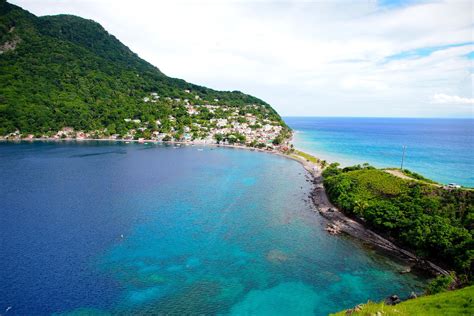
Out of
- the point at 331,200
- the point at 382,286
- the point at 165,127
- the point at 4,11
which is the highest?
the point at 4,11

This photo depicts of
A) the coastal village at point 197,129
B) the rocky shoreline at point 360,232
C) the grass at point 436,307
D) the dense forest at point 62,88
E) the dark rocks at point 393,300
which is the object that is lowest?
the dark rocks at point 393,300

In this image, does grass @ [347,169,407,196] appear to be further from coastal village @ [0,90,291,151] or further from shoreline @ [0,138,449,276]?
coastal village @ [0,90,291,151]

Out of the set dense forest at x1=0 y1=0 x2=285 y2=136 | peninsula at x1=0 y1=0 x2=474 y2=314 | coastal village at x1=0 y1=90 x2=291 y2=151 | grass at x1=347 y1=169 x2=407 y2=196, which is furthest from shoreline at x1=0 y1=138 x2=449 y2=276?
dense forest at x1=0 y1=0 x2=285 y2=136

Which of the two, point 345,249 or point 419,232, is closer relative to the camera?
point 419,232

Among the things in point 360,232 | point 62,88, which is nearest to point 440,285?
point 360,232

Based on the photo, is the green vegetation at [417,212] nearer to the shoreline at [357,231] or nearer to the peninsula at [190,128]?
the peninsula at [190,128]

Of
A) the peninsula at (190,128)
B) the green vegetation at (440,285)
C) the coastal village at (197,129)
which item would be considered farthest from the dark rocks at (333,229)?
the coastal village at (197,129)

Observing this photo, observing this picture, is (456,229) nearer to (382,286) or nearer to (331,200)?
(382,286)

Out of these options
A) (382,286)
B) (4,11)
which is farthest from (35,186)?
(4,11)
